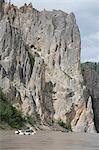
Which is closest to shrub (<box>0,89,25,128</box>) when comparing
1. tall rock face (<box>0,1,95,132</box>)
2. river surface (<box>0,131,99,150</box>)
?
tall rock face (<box>0,1,95,132</box>)

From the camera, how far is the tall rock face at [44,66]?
525 ft

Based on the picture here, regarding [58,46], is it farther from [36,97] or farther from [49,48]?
[36,97]

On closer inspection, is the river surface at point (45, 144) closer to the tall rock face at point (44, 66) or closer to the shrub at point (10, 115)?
the shrub at point (10, 115)

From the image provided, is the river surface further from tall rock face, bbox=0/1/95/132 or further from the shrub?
tall rock face, bbox=0/1/95/132

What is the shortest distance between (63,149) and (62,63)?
14499 cm

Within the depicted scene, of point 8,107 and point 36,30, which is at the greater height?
Result: point 36,30

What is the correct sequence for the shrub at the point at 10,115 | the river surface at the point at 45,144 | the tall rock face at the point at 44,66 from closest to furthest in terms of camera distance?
the river surface at the point at 45,144
the shrub at the point at 10,115
the tall rock face at the point at 44,66

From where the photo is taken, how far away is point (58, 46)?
185 metres

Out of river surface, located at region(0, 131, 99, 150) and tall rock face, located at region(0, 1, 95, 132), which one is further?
tall rock face, located at region(0, 1, 95, 132)

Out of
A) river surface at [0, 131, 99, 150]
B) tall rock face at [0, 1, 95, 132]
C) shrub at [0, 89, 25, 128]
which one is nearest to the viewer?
river surface at [0, 131, 99, 150]

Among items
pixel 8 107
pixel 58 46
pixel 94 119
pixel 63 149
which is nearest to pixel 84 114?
pixel 94 119

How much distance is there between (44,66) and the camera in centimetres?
18062

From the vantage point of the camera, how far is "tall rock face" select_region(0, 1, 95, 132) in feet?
525

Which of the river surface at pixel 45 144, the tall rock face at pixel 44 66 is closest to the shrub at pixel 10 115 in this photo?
the tall rock face at pixel 44 66
